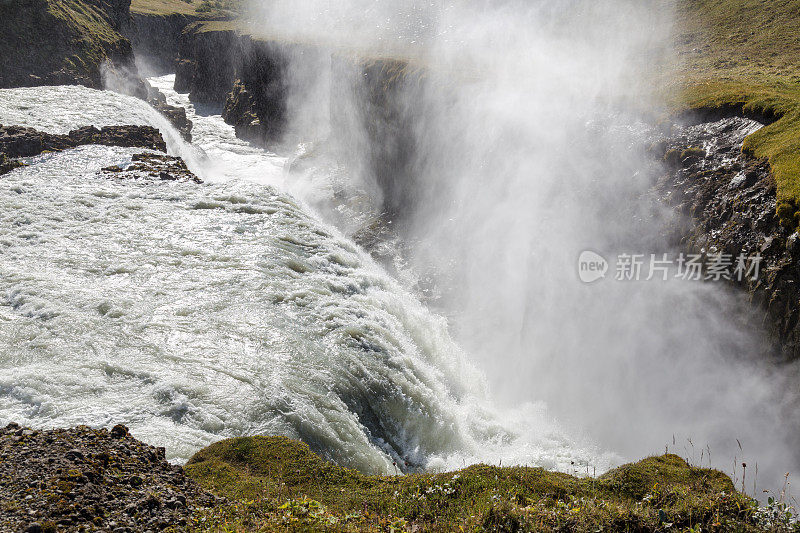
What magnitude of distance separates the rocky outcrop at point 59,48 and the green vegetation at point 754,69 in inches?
1624

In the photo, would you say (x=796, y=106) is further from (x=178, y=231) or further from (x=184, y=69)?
(x=184, y=69)

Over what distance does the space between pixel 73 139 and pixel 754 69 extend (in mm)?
32361

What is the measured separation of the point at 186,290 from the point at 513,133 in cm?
1764

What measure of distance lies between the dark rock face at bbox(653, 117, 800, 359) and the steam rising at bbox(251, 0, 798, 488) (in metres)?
0.72

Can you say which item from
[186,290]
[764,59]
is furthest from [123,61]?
[764,59]

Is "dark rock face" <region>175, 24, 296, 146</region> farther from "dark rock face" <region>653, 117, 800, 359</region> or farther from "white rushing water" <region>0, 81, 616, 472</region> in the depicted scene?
"dark rock face" <region>653, 117, 800, 359</region>

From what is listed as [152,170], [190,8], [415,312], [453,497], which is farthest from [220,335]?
[190,8]

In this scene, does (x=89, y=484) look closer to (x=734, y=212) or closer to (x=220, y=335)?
(x=220, y=335)

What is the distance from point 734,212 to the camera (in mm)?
14750

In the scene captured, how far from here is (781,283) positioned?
12.6 meters

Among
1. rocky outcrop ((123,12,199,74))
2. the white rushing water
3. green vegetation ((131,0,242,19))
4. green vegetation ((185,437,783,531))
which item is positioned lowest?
green vegetation ((185,437,783,531))

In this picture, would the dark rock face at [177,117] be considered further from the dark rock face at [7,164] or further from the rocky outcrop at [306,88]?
the dark rock face at [7,164]

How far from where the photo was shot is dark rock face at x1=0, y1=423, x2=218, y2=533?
4.98 meters

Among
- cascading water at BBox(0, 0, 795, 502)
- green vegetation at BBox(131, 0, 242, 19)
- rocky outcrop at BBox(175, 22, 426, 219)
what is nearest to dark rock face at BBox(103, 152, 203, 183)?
cascading water at BBox(0, 0, 795, 502)
